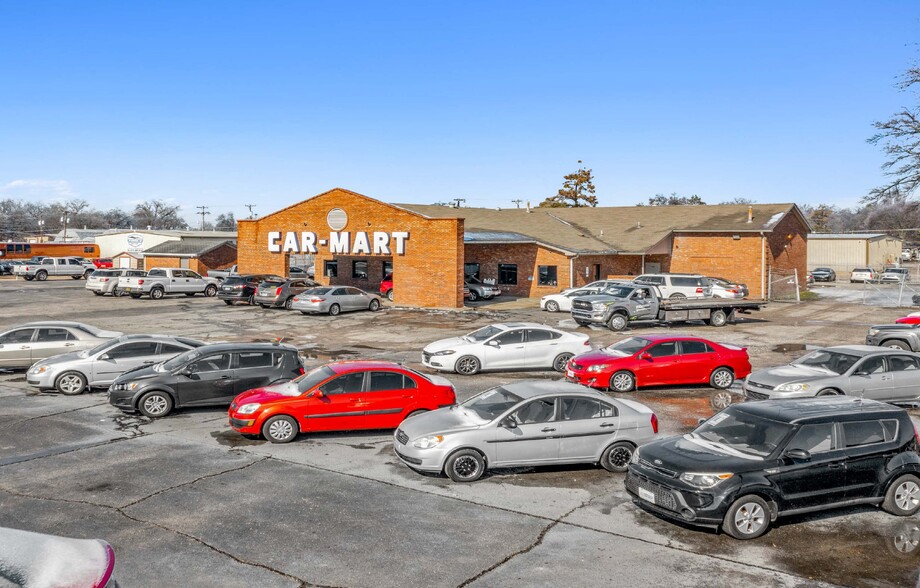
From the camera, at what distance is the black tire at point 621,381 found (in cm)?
1841

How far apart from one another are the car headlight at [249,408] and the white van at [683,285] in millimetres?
27602

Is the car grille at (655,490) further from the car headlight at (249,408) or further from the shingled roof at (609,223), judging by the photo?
the shingled roof at (609,223)

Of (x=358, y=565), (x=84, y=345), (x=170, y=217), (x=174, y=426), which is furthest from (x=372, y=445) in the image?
(x=170, y=217)

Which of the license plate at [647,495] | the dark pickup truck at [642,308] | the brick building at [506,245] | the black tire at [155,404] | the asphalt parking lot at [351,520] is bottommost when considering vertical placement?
the asphalt parking lot at [351,520]

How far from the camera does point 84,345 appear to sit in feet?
68.2

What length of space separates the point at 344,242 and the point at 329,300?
27.3ft

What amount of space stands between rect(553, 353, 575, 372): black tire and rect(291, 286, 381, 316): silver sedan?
668 inches

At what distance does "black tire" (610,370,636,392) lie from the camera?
1841 cm

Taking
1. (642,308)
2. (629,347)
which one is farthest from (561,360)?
(642,308)

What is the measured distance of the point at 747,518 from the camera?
935cm

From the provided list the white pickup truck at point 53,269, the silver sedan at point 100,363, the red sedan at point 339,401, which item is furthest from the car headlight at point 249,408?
the white pickup truck at point 53,269

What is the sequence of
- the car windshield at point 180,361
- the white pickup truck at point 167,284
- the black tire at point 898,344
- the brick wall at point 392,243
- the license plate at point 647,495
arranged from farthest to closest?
1. the white pickup truck at point 167,284
2. the brick wall at point 392,243
3. the black tire at point 898,344
4. the car windshield at point 180,361
5. the license plate at point 647,495

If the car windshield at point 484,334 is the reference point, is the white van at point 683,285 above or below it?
above

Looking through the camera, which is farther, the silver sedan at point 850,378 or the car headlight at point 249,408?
the silver sedan at point 850,378
